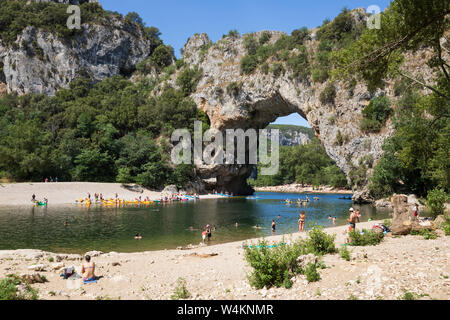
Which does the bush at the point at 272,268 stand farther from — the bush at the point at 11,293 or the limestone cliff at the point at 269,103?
the limestone cliff at the point at 269,103

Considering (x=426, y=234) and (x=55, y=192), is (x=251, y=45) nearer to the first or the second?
(x=55, y=192)

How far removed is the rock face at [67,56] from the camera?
6694cm

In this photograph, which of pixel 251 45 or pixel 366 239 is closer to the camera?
pixel 366 239

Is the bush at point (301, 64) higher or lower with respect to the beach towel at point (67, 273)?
higher

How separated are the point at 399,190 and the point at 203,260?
34872 millimetres

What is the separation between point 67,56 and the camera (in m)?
73.1

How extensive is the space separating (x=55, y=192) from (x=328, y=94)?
42.7 m

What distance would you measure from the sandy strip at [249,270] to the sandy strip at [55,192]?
2898cm

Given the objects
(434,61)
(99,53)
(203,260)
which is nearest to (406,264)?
(203,260)

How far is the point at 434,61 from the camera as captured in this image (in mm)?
12102

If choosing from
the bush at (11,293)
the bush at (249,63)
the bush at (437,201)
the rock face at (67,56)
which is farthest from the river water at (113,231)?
the rock face at (67,56)

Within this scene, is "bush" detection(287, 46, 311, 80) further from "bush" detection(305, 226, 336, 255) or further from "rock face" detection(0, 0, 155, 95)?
"rock face" detection(0, 0, 155, 95)

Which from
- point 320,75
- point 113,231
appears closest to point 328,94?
point 320,75
